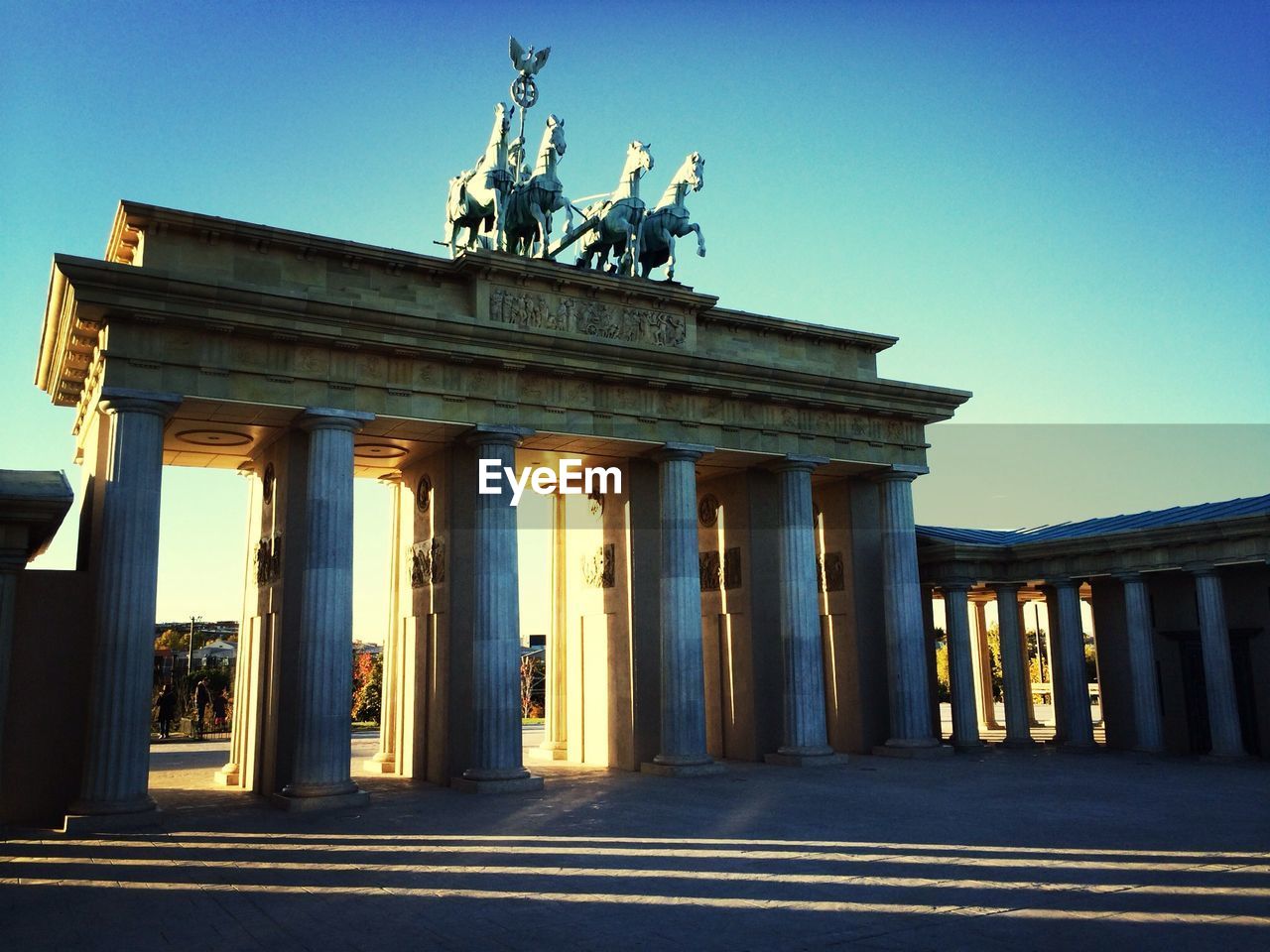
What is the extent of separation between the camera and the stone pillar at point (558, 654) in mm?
31578

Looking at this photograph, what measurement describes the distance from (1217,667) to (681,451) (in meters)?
16.0

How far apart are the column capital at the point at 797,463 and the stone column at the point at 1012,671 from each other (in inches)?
358

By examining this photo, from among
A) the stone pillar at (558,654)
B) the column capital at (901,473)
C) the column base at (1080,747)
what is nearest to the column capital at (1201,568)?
the column base at (1080,747)

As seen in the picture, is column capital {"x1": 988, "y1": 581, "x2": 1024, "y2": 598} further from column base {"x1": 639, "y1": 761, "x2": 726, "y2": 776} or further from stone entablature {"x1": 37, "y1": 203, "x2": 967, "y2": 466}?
column base {"x1": 639, "y1": 761, "x2": 726, "y2": 776}

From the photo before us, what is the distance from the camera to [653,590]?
1096 inches

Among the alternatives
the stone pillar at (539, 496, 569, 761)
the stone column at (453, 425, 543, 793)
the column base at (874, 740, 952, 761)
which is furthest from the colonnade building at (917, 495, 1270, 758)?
the stone column at (453, 425, 543, 793)

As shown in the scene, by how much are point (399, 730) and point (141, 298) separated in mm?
13568

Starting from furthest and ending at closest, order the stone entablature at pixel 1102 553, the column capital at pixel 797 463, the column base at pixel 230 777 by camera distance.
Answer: the column capital at pixel 797 463
the stone entablature at pixel 1102 553
the column base at pixel 230 777

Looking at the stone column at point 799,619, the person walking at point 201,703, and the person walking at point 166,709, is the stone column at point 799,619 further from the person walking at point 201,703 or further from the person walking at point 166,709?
the person walking at point 201,703

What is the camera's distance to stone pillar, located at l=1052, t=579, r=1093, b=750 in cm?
3084

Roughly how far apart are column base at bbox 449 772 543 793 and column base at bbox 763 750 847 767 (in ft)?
25.6

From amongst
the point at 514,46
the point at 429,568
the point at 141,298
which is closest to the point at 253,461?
the point at 429,568

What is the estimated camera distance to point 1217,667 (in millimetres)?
27297

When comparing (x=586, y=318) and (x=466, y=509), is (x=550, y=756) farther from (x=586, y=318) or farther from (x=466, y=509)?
(x=586, y=318)
